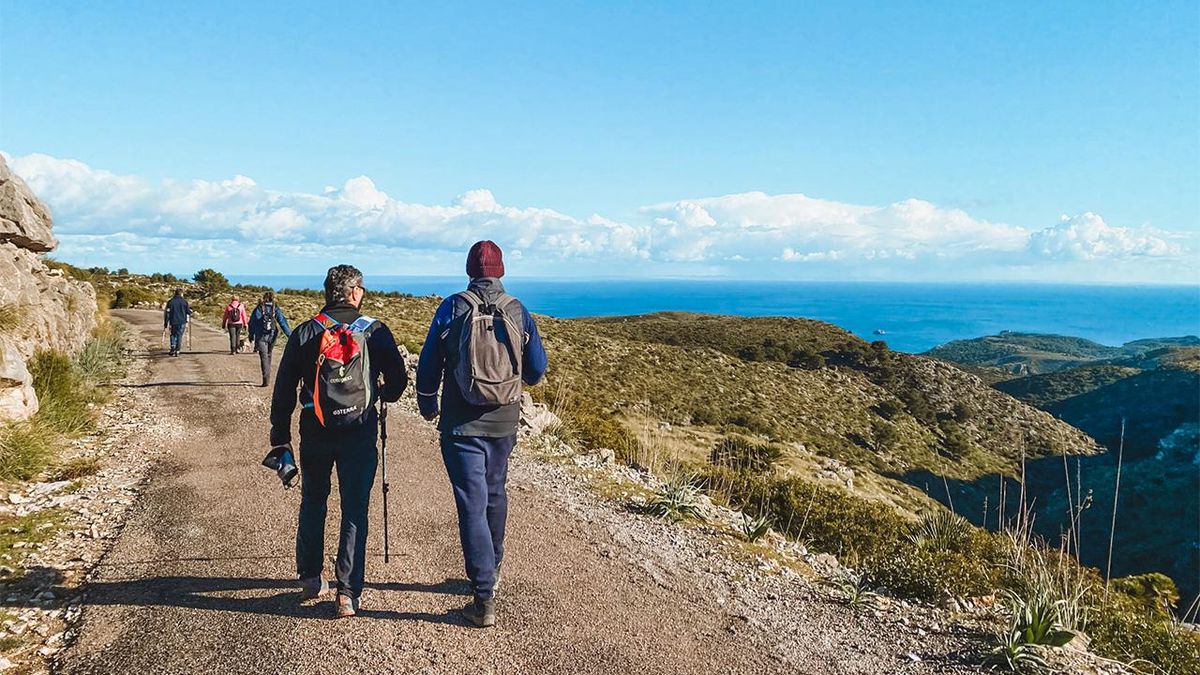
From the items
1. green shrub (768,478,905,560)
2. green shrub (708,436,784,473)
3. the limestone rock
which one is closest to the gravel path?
green shrub (768,478,905,560)

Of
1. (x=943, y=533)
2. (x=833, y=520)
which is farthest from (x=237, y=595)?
(x=943, y=533)

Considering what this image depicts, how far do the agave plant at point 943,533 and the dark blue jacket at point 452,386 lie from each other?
631 cm

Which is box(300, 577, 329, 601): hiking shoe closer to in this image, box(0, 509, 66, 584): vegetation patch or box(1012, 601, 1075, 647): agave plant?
box(0, 509, 66, 584): vegetation patch

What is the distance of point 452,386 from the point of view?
4195 mm

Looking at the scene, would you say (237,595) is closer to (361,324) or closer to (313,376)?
(313,376)

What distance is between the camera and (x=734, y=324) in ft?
236

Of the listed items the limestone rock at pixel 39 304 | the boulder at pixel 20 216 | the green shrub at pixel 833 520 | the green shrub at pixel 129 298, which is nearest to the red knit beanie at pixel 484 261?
the green shrub at pixel 833 520

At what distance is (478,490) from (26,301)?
12.5m

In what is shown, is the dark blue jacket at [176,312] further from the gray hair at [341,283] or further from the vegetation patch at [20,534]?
the gray hair at [341,283]

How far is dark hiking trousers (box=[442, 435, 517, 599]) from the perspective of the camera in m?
4.21

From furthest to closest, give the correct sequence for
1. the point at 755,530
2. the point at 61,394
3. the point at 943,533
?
the point at 61,394
the point at 943,533
the point at 755,530

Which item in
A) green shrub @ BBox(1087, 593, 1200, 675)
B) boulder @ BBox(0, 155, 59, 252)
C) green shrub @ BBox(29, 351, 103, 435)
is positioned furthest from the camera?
boulder @ BBox(0, 155, 59, 252)

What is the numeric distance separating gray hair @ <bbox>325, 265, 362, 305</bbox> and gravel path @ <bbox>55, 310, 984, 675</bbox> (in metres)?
2.30

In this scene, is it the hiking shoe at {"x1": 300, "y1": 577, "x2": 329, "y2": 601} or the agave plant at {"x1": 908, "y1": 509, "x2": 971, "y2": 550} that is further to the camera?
the agave plant at {"x1": 908, "y1": 509, "x2": 971, "y2": 550}
